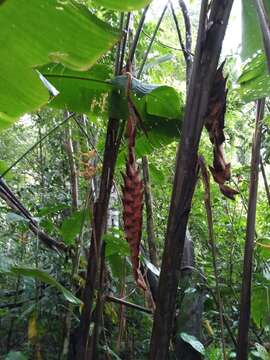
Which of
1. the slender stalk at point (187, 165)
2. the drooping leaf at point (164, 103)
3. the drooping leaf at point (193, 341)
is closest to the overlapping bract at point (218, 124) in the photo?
the slender stalk at point (187, 165)

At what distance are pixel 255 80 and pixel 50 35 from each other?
84cm

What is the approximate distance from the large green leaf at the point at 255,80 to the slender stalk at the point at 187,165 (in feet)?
1.84

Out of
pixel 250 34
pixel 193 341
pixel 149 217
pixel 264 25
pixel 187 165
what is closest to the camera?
pixel 264 25

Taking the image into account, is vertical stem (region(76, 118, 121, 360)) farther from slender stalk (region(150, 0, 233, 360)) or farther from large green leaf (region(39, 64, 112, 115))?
slender stalk (region(150, 0, 233, 360))

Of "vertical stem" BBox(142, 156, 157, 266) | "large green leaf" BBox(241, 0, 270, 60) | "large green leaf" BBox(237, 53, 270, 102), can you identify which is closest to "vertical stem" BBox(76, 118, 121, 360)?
"large green leaf" BBox(237, 53, 270, 102)

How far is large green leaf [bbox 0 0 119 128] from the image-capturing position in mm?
873

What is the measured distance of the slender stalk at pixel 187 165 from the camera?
2.79 ft

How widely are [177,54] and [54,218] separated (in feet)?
5.29

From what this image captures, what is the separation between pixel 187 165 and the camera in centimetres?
87

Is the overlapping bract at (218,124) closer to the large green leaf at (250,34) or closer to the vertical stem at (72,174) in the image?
the large green leaf at (250,34)

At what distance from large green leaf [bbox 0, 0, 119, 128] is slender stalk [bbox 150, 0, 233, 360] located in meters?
0.20

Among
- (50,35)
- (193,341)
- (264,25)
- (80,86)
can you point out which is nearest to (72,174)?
(80,86)

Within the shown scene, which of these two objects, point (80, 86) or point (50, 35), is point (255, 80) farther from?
point (50, 35)

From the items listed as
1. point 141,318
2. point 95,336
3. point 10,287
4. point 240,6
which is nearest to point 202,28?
point 240,6
